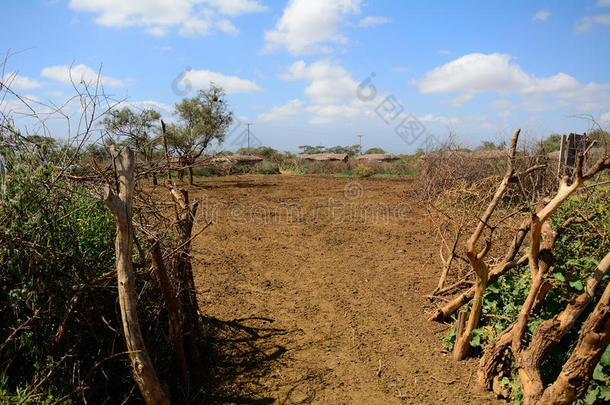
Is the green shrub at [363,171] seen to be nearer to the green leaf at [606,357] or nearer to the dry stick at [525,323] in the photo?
the dry stick at [525,323]

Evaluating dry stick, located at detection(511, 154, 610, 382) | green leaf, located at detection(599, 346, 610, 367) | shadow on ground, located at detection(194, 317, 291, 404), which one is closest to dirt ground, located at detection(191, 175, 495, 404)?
shadow on ground, located at detection(194, 317, 291, 404)

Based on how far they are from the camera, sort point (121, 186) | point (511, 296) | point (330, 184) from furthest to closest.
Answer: point (330, 184), point (511, 296), point (121, 186)

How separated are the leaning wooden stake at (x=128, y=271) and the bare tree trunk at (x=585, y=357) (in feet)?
7.64

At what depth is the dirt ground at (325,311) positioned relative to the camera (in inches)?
123

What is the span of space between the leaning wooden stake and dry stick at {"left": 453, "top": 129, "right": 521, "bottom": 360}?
220 cm

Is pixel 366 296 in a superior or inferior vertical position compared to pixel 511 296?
inferior

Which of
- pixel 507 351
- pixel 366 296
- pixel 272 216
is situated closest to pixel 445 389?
pixel 507 351

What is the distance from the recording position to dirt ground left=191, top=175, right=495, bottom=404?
3.14m

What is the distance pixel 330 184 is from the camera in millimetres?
14562

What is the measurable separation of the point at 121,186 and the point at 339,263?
411 cm

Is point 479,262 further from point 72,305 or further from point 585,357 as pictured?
point 72,305

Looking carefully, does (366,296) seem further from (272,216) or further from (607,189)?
(272,216)

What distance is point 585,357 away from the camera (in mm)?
2219

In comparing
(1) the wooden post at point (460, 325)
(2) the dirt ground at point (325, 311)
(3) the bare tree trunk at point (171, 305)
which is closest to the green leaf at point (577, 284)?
(1) the wooden post at point (460, 325)
